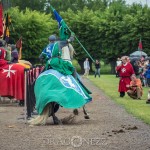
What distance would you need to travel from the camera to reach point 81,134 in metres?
13.0

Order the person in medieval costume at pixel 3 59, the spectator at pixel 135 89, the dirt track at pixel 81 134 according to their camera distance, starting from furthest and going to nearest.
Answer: the spectator at pixel 135 89, the person in medieval costume at pixel 3 59, the dirt track at pixel 81 134

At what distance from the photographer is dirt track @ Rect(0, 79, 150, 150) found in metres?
11.3

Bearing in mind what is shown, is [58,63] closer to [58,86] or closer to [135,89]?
[58,86]

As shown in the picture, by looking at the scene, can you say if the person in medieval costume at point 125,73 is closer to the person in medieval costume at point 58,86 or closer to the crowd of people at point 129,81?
the crowd of people at point 129,81

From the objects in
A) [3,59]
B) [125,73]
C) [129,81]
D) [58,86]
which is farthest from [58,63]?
[129,81]

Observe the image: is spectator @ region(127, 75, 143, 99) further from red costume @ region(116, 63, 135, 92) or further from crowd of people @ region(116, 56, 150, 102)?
red costume @ region(116, 63, 135, 92)

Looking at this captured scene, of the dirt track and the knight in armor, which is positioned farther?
the knight in armor

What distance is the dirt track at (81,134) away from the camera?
11.3 metres

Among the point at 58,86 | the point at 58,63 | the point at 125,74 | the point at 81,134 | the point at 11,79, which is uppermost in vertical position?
the point at 58,63

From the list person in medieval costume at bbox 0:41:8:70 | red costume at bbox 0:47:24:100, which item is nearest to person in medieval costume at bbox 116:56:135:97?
red costume at bbox 0:47:24:100

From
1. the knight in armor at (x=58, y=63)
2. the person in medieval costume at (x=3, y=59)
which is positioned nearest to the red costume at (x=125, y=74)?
the person in medieval costume at (x=3, y=59)

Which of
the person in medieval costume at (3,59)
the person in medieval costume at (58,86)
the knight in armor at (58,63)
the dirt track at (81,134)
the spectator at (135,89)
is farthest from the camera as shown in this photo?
the spectator at (135,89)

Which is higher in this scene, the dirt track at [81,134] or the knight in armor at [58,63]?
the knight in armor at [58,63]

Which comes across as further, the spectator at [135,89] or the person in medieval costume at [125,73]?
the person in medieval costume at [125,73]
